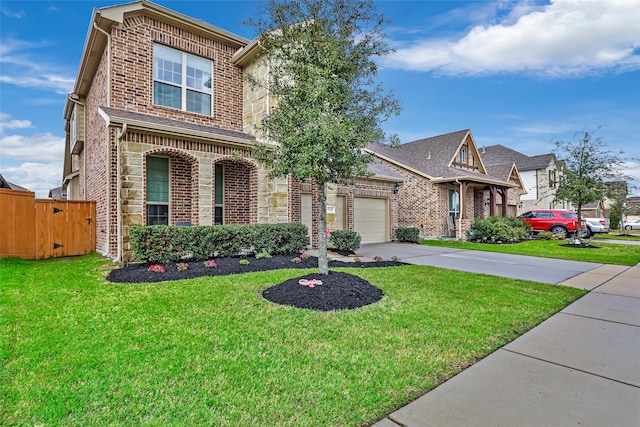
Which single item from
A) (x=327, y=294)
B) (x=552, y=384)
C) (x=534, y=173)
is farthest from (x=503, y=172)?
(x=552, y=384)

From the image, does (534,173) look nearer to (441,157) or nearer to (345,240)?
(441,157)

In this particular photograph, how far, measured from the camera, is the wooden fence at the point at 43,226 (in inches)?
331

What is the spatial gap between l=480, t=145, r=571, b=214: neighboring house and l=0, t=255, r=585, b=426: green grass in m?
28.9

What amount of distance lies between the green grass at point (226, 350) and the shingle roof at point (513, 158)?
97.0ft

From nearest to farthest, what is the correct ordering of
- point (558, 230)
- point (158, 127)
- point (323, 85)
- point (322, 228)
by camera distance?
1. point (323, 85)
2. point (322, 228)
3. point (158, 127)
4. point (558, 230)

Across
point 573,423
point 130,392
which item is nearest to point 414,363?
point 573,423

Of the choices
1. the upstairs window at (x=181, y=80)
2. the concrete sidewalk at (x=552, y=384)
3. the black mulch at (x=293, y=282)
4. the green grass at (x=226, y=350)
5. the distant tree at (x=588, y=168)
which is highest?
the upstairs window at (x=181, y=80)

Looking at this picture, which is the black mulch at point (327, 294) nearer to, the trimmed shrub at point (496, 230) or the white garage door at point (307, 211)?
the white garage door at point (307, 211)

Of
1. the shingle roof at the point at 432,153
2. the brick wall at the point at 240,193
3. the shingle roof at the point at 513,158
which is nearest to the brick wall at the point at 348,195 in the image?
the brick wall at the point at 240,193

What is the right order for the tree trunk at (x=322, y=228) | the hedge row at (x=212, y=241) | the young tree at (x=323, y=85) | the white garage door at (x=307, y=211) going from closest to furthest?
the young tree at (x=323, y=85), the tree trunk at (x=322, y=228), the hedge row at (x=212, y=241), the white garage door at (x=307, y=211)

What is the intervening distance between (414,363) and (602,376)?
1.71 metres

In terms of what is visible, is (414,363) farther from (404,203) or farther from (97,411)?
(404,203)

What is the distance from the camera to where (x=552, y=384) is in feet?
8.93

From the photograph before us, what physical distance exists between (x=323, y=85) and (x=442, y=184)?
559 inches
